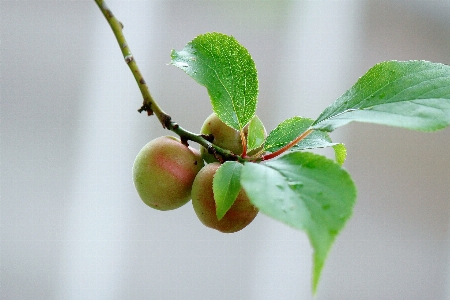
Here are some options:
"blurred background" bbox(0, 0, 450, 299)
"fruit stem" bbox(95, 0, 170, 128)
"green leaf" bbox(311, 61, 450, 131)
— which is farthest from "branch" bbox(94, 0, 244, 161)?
"blurred background" bbox(0, 0, 450, 299)

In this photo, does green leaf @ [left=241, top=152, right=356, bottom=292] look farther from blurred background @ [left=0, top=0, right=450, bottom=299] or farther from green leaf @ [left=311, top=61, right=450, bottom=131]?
blurred background @ [left=0, top=0, right=450, bottom=299]

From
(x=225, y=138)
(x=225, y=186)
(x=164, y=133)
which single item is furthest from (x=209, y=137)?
(x=164, y=133)

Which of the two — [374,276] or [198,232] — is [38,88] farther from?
[374,276]

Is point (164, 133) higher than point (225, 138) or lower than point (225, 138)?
higher

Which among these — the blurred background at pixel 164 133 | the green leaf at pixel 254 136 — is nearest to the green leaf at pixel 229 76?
the green leaf at pixel 254 136

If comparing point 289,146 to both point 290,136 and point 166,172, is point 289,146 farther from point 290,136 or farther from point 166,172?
point 166,172

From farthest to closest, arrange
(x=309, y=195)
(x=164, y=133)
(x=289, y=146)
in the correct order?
(x=164, y=133) < (x=289, y=146) < (x=309, y=195)

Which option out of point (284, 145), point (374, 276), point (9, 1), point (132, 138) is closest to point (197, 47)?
point (284, 145)
